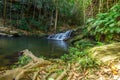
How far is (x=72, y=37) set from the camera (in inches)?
910

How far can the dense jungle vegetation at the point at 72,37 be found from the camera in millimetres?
5488

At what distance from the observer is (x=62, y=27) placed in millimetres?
34719

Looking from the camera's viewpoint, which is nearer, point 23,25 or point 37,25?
point 23,25

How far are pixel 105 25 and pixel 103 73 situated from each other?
23.4 ft

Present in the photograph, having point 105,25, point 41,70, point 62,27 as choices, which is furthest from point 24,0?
point 41,70

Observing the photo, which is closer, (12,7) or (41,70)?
(41,70)

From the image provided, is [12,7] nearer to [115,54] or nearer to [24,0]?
[24,0]

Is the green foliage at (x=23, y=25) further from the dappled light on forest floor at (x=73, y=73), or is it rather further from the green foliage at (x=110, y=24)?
the dappled light on forest floor at (x=73, y=73)

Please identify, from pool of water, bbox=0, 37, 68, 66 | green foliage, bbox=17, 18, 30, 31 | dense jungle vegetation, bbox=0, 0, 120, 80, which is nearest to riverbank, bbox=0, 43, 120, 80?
dense jungle vegetation, bbox=0, 0, 120, 80

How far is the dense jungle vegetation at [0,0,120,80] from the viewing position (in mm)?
5488

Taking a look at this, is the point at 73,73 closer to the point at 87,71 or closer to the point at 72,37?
the point at 87,71

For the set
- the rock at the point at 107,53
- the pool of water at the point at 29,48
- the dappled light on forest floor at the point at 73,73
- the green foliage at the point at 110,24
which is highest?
the green foliage at the point at 110,24

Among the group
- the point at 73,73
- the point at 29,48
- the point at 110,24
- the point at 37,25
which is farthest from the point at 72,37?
the point at 73,73

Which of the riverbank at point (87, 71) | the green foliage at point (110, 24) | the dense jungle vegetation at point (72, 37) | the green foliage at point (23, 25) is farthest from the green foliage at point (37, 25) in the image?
the riverbank at point (87, 71)
